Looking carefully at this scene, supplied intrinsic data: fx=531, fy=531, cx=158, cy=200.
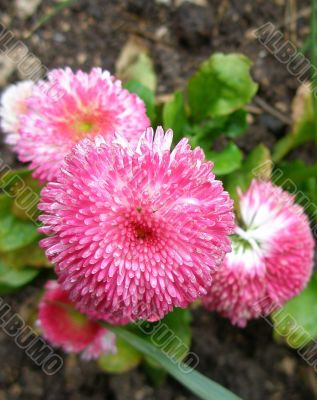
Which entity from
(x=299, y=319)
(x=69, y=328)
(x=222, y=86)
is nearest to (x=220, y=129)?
(x=222, y=86)

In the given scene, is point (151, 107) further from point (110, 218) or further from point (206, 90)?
point (110, 218)

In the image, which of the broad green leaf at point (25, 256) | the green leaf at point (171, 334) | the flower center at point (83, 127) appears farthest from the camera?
the broad green leaf at point (25, 256)

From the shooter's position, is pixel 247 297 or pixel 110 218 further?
pixel 247 297

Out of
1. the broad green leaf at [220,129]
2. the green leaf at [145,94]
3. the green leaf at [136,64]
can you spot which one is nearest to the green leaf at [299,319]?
the broad green leaf at [220,129]

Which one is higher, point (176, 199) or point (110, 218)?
point (176, 199)

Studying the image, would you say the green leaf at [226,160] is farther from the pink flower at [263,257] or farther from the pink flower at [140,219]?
the pink flower at [140,219]

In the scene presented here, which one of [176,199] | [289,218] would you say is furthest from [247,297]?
[176,199]

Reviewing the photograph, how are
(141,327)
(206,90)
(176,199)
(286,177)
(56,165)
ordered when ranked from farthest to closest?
1. (286,177)
2. (206,90)
3. (141,327)
4. (56,165)
5. (176,199)
